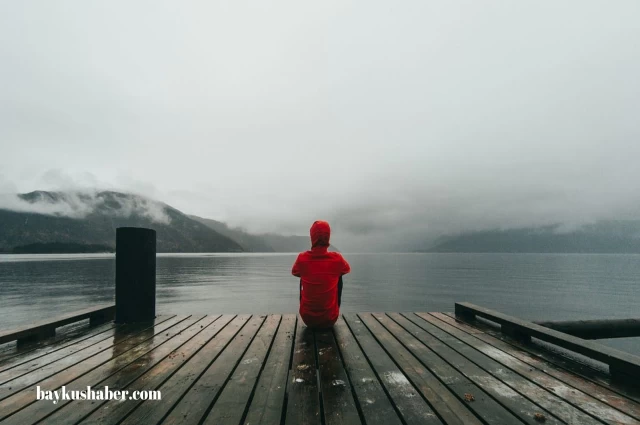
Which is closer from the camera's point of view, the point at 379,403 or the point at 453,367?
the point at 379,403

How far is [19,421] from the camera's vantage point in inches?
119

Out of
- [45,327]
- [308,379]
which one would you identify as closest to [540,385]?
[308,379]

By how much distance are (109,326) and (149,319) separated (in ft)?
2.63

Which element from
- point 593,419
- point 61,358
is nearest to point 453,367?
point 593,419

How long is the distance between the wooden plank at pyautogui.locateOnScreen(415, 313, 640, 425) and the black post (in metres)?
6.76

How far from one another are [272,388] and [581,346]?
178 inches

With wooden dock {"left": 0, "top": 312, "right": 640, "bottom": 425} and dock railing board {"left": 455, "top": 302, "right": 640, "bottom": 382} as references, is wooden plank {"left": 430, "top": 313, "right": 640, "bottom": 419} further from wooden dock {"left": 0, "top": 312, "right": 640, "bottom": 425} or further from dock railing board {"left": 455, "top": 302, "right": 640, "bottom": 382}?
dock railing board {"left": 455, "top": 302, "right": 640, "bottom": 382}

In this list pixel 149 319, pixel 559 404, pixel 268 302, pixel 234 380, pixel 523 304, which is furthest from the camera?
pixel 523 304

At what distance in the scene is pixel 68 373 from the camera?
4.18 metres

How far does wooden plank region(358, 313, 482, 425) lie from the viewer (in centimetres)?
309

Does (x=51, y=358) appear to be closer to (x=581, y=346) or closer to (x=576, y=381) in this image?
(x=576, y=381)

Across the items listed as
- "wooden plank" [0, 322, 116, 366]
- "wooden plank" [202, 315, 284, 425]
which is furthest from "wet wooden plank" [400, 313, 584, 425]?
"wooden plank" [0, 322, 116, 366]

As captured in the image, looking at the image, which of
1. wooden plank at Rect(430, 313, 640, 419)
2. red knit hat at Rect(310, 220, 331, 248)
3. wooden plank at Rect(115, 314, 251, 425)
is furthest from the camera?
red knit hat at Rect(310, 220, 331, 248)

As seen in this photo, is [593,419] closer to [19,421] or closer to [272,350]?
[272,350]
